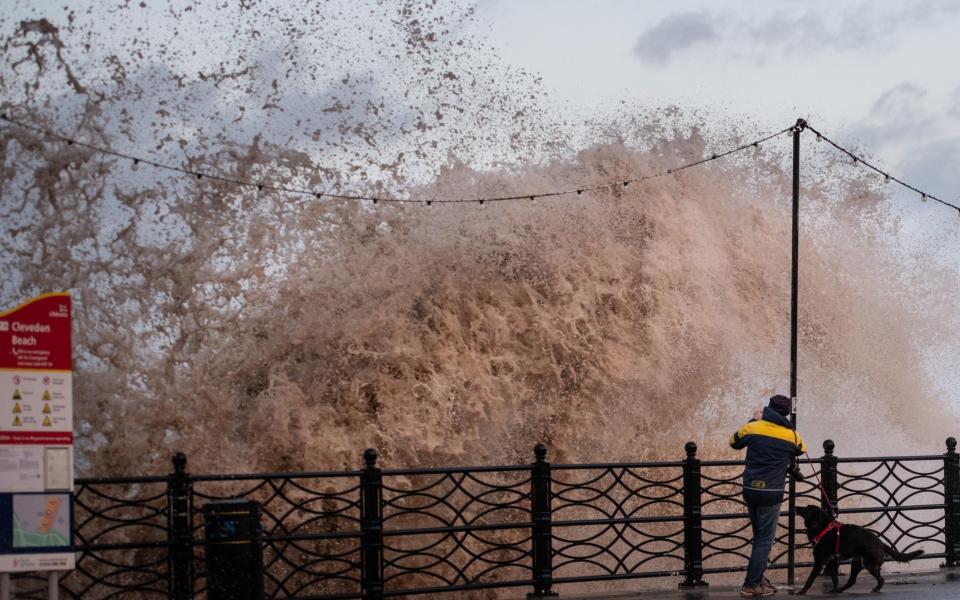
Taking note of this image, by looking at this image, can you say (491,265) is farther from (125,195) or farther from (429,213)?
(125,195)

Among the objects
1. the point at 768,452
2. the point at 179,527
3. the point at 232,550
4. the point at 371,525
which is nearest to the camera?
the point at 232,550

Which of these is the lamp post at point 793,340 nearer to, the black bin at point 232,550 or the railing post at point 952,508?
the railing post at point 952,508

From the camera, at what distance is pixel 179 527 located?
9844 millimetres

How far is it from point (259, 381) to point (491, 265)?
459 centimetres

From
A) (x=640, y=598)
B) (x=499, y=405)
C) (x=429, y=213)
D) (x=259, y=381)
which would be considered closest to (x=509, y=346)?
(x=499, y=405)

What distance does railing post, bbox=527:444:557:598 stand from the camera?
1084cm

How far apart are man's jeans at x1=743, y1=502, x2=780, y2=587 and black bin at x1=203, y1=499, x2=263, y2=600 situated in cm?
482

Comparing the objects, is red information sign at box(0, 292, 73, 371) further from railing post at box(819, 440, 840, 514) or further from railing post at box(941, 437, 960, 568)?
railing post at box(941, 437, 960, 568)

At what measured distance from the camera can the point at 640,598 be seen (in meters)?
11.1

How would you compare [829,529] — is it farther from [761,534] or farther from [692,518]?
[692,518]

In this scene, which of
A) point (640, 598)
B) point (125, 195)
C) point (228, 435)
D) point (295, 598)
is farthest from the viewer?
point (228, 435)

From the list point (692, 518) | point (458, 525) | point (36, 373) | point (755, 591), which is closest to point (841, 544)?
point (755, 591)

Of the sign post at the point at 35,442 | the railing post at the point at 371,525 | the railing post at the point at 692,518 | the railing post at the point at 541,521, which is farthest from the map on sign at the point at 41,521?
the railing post at the point at 692,518

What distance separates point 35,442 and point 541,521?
16.1 feet
